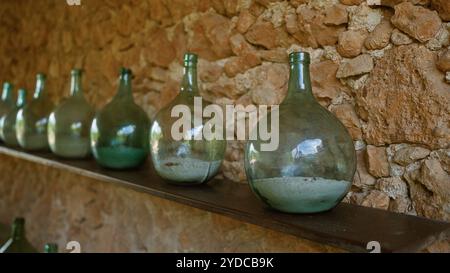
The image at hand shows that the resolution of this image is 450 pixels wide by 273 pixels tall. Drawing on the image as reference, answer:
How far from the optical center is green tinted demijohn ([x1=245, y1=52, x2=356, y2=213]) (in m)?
0.53

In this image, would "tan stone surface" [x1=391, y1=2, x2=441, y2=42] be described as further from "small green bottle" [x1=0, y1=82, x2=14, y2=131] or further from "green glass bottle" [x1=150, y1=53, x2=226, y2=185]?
"small green bottle" [x1=0, y1=82, x2=14, y2=131]

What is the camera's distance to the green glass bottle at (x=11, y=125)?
1.24 m

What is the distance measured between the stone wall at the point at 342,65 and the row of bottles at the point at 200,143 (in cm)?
10

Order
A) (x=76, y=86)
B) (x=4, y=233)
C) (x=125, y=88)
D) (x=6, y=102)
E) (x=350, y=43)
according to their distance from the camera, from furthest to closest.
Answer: (x=4, y=233), (x=6, y=102), (x=76, y=86), (x=125, y=88), (x=350, y=43)

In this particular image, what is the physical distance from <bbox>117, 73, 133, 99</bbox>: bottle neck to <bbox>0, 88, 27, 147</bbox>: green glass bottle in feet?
1.62

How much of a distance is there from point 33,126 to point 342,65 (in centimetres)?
89

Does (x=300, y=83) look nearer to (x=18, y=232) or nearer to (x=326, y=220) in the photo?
(x=326, y=220)

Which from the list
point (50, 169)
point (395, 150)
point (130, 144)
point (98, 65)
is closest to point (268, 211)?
point (395, 150)

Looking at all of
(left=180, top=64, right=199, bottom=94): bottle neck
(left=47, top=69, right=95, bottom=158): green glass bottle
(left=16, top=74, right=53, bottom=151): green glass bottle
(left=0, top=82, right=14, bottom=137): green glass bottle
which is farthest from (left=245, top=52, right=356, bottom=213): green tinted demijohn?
(left=0, top=82, right=14, bottom=137): green glass bottle

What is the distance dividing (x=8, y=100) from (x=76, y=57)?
0.31m

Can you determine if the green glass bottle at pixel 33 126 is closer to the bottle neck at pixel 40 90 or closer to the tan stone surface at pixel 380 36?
the bottle neck at pixel 40 90

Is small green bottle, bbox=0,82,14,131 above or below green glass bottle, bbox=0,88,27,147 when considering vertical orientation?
above

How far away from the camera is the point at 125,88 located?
0.93m

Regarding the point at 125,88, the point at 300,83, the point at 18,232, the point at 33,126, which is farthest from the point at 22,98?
the point at 300,83
